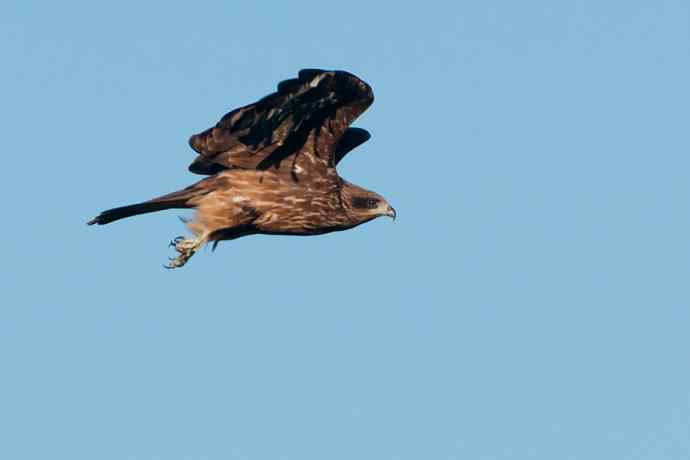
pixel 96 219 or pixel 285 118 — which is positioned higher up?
pixel 285 118

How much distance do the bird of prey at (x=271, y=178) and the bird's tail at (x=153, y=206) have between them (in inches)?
0.5

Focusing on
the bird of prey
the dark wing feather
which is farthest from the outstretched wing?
the dark wing feather

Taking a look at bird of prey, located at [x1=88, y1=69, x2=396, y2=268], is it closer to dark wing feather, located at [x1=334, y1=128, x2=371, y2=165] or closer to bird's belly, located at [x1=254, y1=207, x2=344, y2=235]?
bird's belly, located at [x1=254, y1=207, x2=344, y2=235]

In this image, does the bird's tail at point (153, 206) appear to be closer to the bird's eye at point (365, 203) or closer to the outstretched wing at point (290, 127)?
the outstretched wing at point (290, 127)

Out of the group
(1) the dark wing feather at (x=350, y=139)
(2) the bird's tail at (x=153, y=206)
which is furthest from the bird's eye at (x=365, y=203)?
(2) the bird's tail at (x=153, y=206)

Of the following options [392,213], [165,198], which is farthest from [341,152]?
A: [165,198]

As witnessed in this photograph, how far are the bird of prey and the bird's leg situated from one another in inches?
0.5

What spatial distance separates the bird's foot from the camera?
24.4 m

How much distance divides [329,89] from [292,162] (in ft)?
5.26

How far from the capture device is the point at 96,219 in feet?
80.6

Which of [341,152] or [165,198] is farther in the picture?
[341,152]

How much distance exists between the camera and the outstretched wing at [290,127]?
23547 millimetres

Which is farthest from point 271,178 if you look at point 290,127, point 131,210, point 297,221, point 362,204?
point 131,210

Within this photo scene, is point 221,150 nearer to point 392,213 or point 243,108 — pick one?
point 243,108
